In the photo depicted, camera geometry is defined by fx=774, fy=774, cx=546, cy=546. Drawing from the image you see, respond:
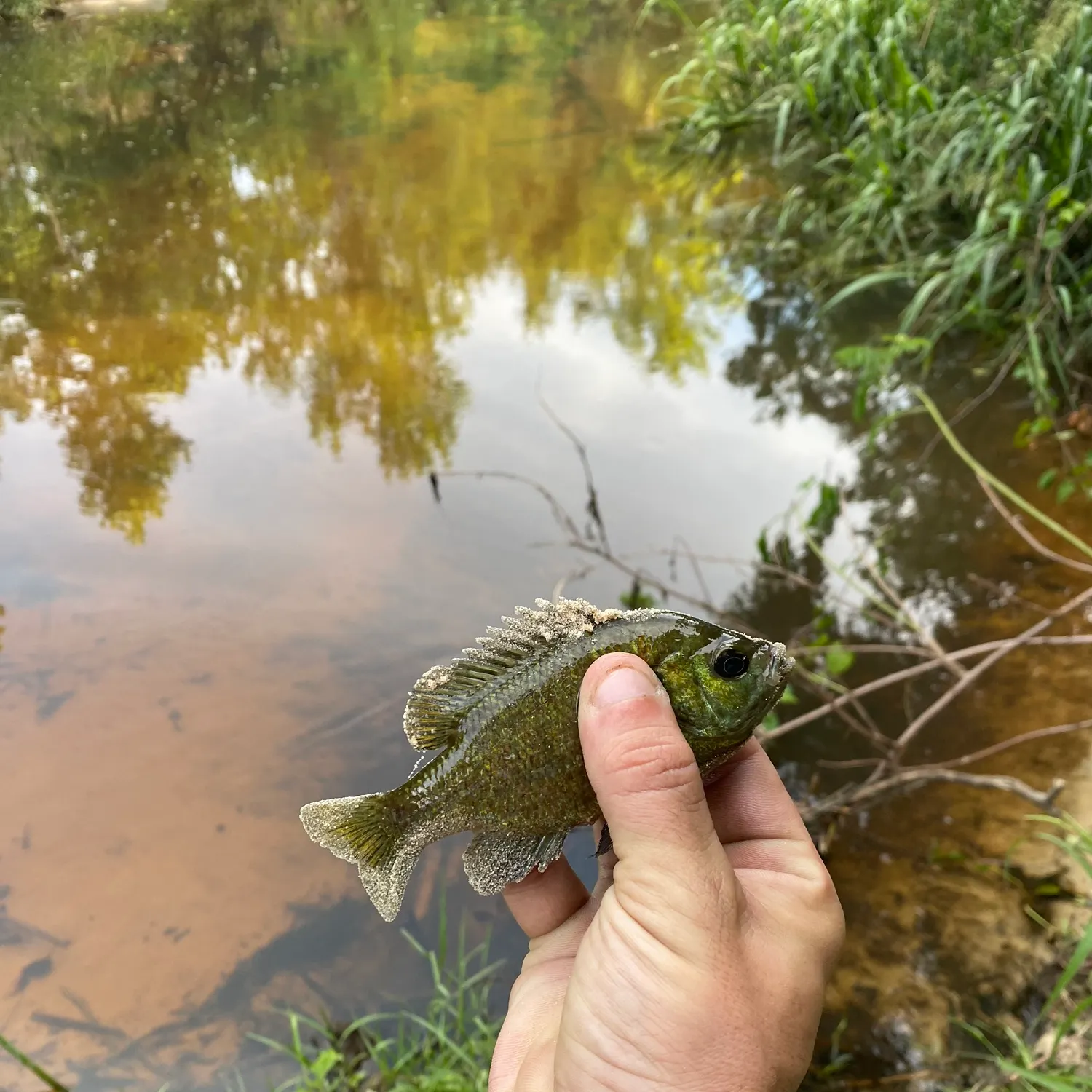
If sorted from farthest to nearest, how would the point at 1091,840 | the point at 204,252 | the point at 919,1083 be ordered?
the point at 204,252 → the point at 919,1083 → the point at 1091,840

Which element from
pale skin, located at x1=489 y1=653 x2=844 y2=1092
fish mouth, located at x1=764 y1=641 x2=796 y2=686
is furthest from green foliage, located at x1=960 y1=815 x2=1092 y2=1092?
fish mouth, located at x1=764 y1=641 x2=796 y2=686

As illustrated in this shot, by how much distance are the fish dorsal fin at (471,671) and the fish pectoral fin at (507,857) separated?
1.05 ft

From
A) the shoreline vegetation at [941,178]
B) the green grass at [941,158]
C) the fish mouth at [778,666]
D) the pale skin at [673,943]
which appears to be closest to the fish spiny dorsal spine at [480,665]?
the pale skin at [673,943]

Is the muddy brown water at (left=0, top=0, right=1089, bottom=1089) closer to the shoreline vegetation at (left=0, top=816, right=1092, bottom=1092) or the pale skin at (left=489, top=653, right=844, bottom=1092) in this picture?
the shoreline vegetation at (left=0, top=816, right=1092, bottom=1092)

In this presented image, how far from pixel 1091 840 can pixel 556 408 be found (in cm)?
436

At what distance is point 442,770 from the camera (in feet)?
6.68

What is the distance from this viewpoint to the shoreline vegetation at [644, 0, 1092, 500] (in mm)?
5117

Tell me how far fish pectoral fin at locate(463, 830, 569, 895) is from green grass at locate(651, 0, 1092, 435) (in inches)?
173

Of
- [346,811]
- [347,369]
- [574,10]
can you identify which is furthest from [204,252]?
[574,10]

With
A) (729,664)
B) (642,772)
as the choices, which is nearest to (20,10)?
(729,664)

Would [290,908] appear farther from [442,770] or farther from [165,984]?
[442,770]

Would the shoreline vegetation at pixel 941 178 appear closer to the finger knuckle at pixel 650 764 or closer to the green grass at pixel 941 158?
the green grass at pixel 941 158

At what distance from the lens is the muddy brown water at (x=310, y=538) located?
3391 millimetres

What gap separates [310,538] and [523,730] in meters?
3.56
